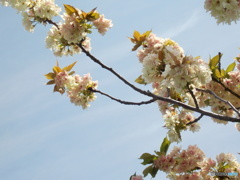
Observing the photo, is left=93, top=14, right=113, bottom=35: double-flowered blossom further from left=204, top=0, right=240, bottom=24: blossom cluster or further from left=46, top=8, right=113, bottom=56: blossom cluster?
left=204, top=0, right=240, bottom=24: blossom cluster

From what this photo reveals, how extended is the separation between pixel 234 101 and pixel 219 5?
1.89 meters

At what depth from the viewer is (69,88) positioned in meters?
4.54

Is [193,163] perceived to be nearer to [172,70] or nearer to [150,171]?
[150,171]

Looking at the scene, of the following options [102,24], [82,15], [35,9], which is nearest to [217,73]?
[102,24]

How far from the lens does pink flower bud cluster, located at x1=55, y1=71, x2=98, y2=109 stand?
14.5 feet

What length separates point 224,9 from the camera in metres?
2.95

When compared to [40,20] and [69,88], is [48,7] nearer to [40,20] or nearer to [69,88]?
[40,20]

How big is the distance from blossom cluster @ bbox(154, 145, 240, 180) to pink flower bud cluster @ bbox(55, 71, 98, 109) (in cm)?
134

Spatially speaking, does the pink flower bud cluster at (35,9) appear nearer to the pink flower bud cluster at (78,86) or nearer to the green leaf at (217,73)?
the pink flower bud cluster at (78,86)

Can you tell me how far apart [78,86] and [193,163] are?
1.96 metres

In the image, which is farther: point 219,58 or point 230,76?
point 230,76

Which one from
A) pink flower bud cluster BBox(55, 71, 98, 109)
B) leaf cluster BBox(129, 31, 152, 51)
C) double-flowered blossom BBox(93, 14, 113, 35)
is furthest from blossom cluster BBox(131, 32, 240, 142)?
pink flower bud cluster BBox(55, 71, 98, 109)

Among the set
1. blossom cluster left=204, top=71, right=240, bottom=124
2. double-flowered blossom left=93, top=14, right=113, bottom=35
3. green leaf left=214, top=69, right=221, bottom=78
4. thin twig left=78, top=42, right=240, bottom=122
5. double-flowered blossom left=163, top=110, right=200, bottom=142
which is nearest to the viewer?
thin twig left=78, top=42, right=240, bottom=122

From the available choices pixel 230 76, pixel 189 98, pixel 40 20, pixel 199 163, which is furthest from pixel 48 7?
pixel 199 163
